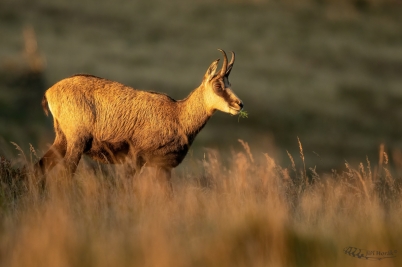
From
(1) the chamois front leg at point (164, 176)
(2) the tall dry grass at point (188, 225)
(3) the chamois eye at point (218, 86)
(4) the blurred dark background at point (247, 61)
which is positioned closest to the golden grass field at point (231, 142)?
(2) the tall dry grass at point (188, 225)

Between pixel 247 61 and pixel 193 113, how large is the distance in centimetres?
3936

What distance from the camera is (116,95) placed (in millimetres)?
11391

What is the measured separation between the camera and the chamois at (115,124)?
11148 mm

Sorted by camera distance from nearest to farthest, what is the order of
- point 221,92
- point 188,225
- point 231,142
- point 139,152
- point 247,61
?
point 188,225 → point 139,152 → point 221,92 → point 231,142 → point 247,61

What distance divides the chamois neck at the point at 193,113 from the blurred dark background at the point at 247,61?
1230 centimetres

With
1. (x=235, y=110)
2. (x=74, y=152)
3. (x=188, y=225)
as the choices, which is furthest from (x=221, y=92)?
(x=188, y=225)

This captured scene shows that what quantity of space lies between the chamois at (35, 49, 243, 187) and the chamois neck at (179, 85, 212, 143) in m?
0.08

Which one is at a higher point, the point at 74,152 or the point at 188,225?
the point at 74,152

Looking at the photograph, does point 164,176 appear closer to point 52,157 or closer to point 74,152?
point 74,152

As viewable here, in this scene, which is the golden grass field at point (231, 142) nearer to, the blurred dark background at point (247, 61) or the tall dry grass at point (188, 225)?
the tall dry grass at point (188, 225)

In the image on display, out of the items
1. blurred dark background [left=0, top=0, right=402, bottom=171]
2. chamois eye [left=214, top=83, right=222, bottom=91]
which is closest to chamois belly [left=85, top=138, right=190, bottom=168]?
chamois eye [left=214, top=83, right=222, bottom=91]

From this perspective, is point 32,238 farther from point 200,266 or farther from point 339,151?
point 339,151

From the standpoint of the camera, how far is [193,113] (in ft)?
38.7

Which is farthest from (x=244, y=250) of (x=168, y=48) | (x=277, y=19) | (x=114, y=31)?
(x=277, y=19)
